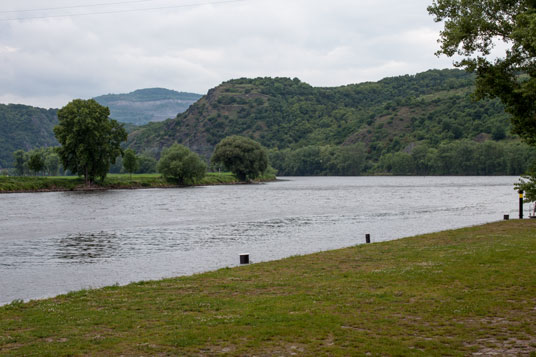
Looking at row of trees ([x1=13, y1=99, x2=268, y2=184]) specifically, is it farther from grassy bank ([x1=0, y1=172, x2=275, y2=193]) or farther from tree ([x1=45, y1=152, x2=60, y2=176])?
tree ([x1=45, y1=152, x2=60, y2=176])

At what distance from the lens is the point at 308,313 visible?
482 inches

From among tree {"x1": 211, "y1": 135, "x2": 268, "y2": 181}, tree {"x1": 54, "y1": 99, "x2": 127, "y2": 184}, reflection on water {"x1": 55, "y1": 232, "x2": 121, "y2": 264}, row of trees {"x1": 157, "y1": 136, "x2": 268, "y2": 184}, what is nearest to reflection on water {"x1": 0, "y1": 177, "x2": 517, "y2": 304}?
reflection on water {"x1": 55, "y1": 232, "x2": 121, "y2": 264}

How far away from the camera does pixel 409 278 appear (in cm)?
1628

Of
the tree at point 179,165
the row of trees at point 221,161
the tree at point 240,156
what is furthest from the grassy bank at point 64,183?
the tree at point 240,156

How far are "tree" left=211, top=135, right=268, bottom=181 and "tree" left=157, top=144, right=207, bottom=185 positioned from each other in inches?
546

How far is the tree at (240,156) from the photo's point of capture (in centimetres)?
14500

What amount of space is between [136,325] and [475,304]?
307 inches

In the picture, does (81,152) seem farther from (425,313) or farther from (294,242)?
(425,313)

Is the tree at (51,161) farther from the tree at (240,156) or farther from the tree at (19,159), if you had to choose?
the tree at (240,156)

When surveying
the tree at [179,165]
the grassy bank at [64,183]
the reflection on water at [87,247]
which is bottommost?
the reflection on water at [87,247]

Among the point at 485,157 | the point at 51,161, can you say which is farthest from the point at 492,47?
the point at 485,157

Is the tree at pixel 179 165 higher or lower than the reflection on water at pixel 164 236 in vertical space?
higher

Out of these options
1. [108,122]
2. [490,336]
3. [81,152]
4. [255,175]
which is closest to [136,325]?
[490,336]

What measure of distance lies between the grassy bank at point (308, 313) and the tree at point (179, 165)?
109816 mm
